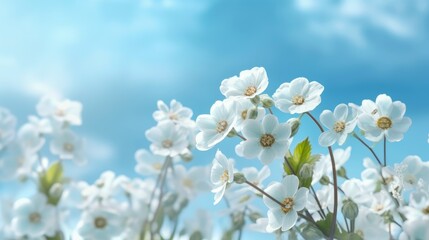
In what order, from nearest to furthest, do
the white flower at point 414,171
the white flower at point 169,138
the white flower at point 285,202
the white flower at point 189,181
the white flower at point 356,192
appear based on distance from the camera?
the white flower at point 285,202, the white flower at point 414,171, the white flower at point 356,192, the white flower at point 169,138, the white flower at point 189,181

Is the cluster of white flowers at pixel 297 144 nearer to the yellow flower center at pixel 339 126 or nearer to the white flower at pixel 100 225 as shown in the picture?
the yellow flower center at pixel 339 126

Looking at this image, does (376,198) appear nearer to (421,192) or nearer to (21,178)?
(421,192)

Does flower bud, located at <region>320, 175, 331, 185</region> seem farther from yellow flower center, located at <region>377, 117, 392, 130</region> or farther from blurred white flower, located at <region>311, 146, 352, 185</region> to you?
yellow flower center, located at <region>377, 117, 392, 130</region>

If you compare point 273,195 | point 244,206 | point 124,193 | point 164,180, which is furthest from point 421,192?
point 124,193

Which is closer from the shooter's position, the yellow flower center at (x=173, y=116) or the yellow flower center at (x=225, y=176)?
the yellow flower center at (x=225, y=176)

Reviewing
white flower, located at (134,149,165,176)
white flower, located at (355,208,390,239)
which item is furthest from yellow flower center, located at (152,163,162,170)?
white flower, located at (355,208,390,239)

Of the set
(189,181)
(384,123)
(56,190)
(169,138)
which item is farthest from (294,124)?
(56,190)

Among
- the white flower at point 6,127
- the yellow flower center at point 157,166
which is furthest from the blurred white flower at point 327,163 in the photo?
the white flower at point 6,127
